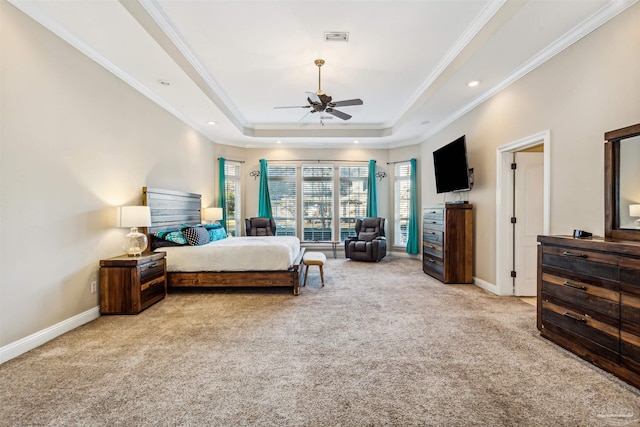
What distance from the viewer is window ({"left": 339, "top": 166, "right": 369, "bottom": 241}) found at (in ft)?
25.8

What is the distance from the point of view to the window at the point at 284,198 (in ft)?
25.5

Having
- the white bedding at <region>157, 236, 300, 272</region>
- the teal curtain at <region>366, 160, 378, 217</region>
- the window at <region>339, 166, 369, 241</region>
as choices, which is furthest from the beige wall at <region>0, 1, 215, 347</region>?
the teal curtain at <region>366, 160, 378, 217</region>

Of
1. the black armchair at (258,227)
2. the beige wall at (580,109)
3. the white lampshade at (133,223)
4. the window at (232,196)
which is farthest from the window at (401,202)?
the white lampshade at (133,223)

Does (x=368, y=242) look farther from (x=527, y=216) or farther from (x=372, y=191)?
(x=527, y=216)

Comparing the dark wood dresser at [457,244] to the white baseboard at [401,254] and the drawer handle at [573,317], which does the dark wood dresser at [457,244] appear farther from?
the white baseboard at [401,254]

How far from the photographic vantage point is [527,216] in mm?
4059

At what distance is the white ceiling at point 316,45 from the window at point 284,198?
2.53 m

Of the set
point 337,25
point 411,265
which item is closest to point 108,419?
point 337,25

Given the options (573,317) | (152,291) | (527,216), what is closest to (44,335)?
(152,291)

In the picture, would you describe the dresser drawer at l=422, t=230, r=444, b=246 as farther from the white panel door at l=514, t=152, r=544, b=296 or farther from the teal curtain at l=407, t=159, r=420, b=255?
the teal curtain at l=407, t=159, r=420, b=255

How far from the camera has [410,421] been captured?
1.64m

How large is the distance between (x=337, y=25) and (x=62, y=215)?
3446 mm

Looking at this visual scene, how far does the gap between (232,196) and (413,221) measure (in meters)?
4.60

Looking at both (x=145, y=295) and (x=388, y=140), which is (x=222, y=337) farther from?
(x=388, y=140)
